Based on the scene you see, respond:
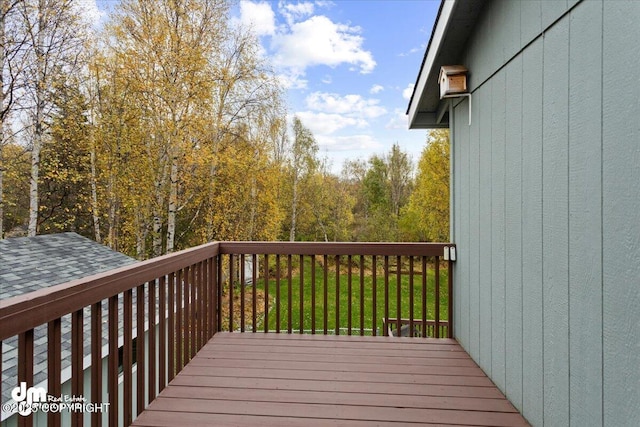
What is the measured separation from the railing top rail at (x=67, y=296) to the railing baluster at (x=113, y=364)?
119mm

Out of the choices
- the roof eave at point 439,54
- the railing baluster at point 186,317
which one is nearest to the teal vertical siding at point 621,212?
the roof eave at point 439,54

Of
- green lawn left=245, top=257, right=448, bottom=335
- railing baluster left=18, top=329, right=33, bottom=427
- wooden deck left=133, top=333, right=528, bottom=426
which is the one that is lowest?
green lawn left=245, top=257, right=448, bottom=335

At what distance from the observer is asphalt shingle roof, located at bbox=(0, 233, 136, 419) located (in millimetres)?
3555

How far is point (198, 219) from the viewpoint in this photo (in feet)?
33.5

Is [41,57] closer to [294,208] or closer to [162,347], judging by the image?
[162,347]

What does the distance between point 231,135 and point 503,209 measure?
796cm

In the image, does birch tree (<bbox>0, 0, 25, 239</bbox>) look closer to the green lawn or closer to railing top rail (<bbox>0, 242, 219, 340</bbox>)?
the green lawn

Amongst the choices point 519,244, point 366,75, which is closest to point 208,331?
point 519,244

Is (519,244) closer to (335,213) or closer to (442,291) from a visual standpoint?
(442,291)

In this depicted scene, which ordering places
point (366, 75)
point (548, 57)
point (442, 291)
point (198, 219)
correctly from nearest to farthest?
1. point (548, 57)
2. point (198, 219)
3. point (442, 291)
4. point (366, 75)

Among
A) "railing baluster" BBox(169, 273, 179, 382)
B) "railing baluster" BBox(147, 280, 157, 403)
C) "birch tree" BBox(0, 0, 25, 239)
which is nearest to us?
"railing baluster" BBox(147, 280, 157, 403)

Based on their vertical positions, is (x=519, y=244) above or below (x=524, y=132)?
below

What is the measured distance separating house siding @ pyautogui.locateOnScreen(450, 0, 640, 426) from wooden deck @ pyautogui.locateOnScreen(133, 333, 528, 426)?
252mm

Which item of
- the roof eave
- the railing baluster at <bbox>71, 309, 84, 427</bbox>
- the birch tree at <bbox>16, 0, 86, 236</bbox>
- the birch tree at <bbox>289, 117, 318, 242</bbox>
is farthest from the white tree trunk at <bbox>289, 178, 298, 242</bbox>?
the railing baluster at <bbox>71, 309, 84, 427</bbox>
